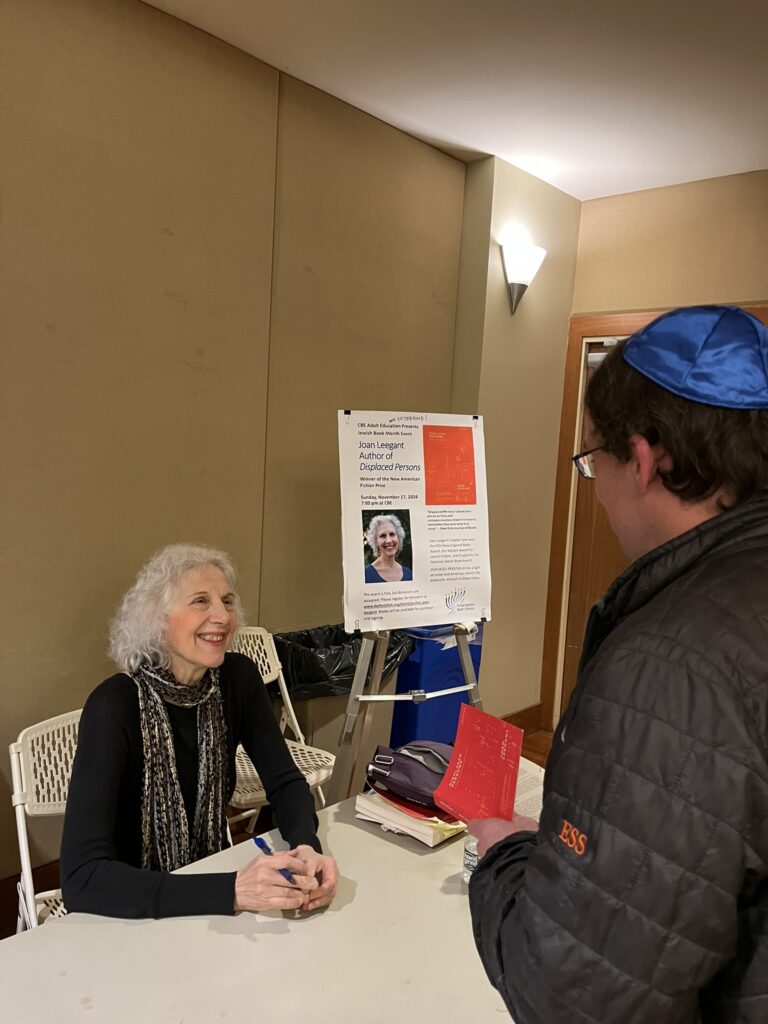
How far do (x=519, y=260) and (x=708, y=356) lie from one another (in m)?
3.11

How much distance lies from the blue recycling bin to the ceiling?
211 cm

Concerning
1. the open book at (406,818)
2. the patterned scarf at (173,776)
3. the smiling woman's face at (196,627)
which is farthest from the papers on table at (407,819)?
the smiling woman's face at (196,627)

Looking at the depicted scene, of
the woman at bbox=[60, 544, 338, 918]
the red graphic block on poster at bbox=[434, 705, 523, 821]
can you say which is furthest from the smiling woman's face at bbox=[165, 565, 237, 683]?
the red graphic block on poster at bbox=[434, 705, 523, 821]

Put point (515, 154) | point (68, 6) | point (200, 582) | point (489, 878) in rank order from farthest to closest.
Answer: point (515, 154) → point (68, 6) → point (200, 582) → point (489, 878)

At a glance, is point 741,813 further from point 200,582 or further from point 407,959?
point 200,582

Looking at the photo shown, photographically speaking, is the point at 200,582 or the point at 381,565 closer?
the point at 200,582

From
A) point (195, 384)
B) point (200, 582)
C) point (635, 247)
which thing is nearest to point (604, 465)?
point (200, 582)

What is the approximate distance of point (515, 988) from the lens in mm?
790

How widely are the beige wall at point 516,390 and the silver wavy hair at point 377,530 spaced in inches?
57.0

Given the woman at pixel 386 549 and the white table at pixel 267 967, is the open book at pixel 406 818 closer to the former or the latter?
the white table at pixel 267 967

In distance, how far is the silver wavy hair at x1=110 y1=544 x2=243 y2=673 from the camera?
1.75 m

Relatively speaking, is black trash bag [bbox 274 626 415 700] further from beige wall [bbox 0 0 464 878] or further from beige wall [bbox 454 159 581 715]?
beige wall [bbox 454 159 581 715]

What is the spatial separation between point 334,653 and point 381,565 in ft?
3.14

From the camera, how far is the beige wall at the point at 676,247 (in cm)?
360
